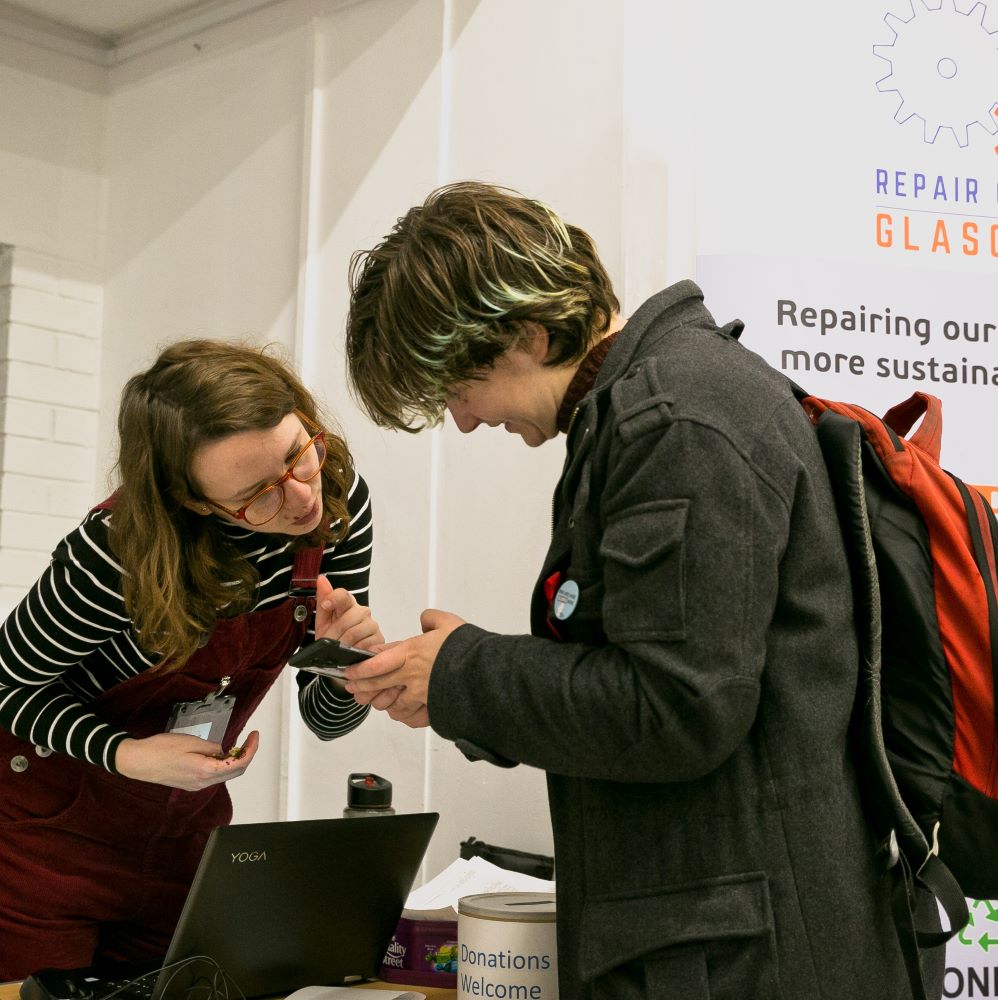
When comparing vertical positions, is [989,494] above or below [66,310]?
below

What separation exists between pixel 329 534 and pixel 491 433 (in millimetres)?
1100

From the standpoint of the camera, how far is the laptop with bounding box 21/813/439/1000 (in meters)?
1.54

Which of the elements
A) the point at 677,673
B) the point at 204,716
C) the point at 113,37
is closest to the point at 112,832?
the point at 204,716

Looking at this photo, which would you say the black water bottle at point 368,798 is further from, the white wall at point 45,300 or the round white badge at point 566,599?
the white wall at point 45,300

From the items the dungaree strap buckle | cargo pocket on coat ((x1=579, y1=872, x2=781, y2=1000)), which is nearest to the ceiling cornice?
the dungaree strap buckle

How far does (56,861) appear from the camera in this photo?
6.28ft

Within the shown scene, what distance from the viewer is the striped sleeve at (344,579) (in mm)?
2096

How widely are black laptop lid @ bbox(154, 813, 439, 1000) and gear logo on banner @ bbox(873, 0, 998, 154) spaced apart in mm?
1701

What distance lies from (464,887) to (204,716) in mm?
465

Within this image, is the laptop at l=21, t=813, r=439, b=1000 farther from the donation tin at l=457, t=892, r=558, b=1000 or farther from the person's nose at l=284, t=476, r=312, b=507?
the person's nose at l=284, t=476, r=312, b=507

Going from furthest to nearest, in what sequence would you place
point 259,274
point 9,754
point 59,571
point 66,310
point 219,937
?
point 66,310
point 259,274
point 9,754
point 59,571
point 219,937

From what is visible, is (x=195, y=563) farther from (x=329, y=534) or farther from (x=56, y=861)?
Answer: (x=56, y=861)

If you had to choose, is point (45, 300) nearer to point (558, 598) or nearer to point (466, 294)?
point (466, 294)

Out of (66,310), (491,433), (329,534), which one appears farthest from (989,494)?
(66,310)
